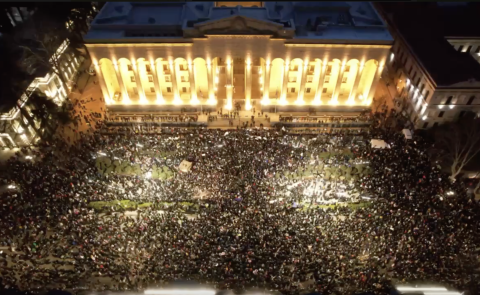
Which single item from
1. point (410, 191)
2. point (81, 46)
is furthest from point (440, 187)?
point (81, 46)

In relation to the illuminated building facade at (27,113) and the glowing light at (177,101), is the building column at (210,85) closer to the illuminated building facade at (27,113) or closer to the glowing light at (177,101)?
the glowing light at (177,101)

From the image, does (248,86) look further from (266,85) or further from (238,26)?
(238,26)

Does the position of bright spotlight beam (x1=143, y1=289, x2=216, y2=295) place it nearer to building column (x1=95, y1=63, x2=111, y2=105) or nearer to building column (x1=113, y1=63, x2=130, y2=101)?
building column (x1=113, y1=63, x2=130, y2=101)

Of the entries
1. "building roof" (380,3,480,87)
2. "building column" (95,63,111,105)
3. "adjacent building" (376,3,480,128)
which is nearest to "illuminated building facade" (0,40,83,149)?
"building column" (95,63,111,105)

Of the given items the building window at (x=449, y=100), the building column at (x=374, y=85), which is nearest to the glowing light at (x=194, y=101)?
the building column at (x=374, y=85)

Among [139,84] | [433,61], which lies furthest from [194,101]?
[433,61]

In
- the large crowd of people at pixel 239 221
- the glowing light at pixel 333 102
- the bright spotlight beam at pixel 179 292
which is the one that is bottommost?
the glowing light at pixel 333 102
